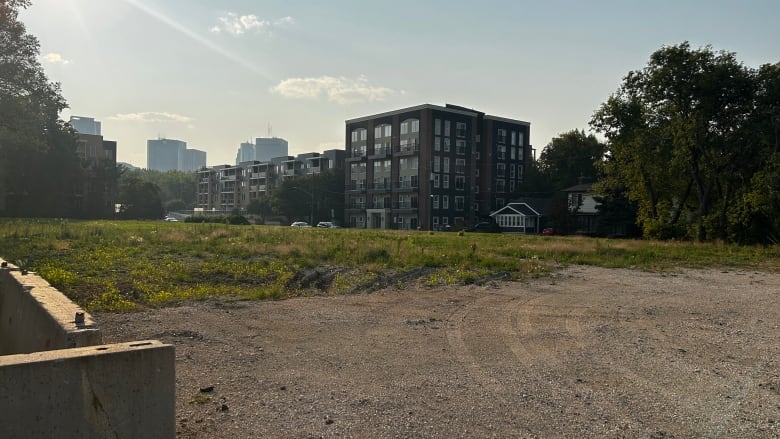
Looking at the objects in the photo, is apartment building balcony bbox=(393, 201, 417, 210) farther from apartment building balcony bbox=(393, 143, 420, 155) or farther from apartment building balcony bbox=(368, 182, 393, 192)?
apartment building balcony bbox=(393, 143, 420, 155)

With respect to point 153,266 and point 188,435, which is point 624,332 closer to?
point 188,435

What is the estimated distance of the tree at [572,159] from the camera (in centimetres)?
8775

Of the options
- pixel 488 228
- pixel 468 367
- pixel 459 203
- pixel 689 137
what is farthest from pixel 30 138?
pixel 459 203

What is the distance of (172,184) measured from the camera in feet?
561

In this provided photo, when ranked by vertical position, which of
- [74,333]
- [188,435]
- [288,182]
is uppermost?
[288,182]

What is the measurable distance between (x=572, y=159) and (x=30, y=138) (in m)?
75.1

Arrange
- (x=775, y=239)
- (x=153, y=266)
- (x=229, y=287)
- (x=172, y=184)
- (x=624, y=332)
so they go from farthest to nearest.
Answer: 1. (x=172, y=184)
2. (x=775, y=239)
3. (x=153, y=266)
4. (x=229, y=287)
5. (x=624, y=332)

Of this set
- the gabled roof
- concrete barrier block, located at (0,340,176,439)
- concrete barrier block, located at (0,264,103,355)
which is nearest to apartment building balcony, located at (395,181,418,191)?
the gabled roof

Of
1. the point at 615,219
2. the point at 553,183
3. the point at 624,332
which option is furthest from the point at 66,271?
the point at 553,183

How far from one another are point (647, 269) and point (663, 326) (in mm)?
11571

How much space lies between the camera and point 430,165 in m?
85.4

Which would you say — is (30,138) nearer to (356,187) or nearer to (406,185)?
(406,185)

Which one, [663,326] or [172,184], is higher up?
[172,184]

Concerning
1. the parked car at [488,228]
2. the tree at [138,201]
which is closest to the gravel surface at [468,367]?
the parked car at [488,228]
